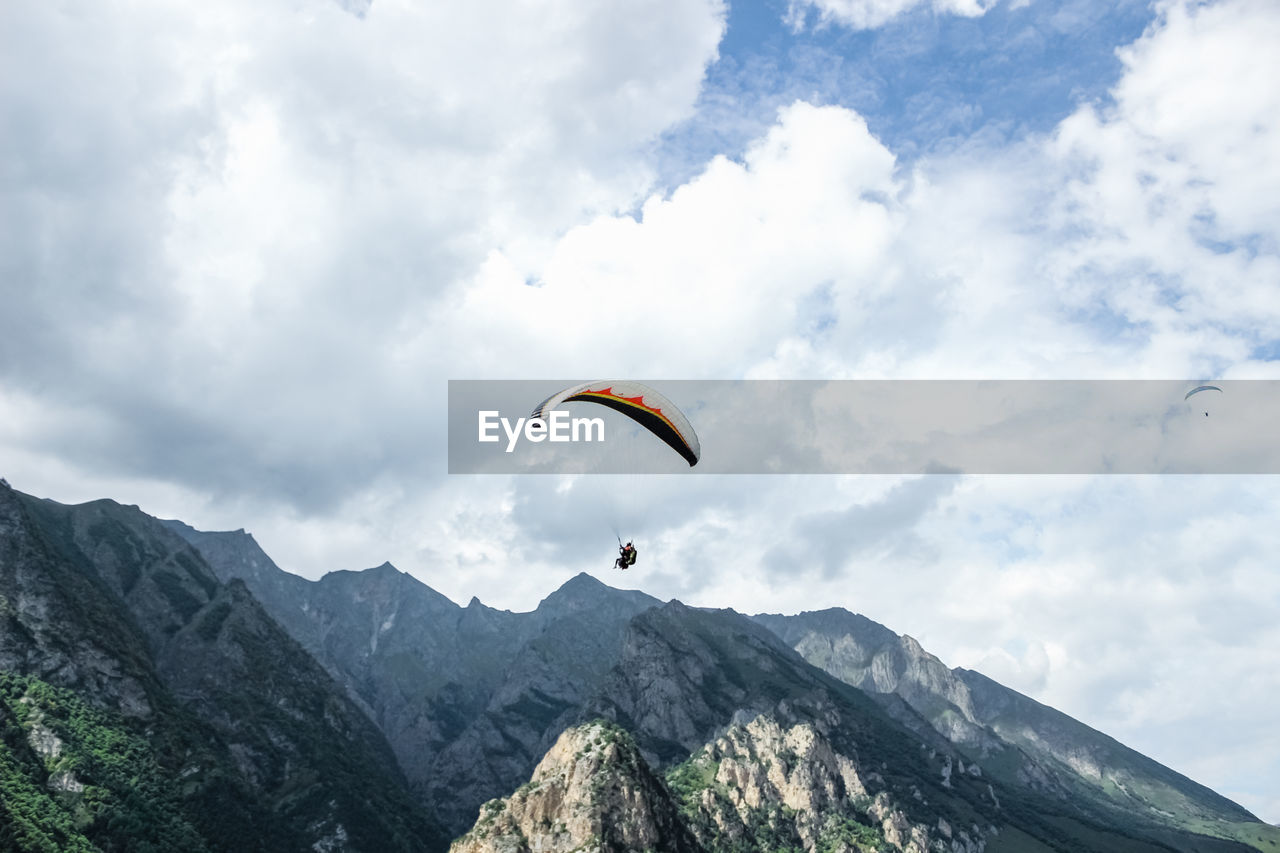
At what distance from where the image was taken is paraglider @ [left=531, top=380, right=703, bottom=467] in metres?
102

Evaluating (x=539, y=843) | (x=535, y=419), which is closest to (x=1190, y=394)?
(x=535, y=419)

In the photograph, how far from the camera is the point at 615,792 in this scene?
589ft

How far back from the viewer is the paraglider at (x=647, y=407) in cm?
10231

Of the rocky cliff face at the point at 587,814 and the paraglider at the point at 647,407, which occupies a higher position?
the paraglider at the point at 647,407

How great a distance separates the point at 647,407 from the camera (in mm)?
103250

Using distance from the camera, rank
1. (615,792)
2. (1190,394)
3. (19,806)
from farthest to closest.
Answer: (19,806) → (615,792) → (1190,394)

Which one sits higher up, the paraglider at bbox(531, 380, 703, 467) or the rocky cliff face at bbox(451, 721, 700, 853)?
the paraglider at bbox(531, 380, 703, 467)

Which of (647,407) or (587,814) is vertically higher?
(647,407)

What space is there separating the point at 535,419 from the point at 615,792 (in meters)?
122

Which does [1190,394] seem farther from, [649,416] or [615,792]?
[615,792]

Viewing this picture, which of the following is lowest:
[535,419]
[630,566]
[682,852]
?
[682,852]

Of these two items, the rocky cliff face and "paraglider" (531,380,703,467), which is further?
the rocky cliff face

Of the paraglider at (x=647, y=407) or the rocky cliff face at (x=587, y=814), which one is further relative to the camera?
the rocky cliff face at (x=587, y=814)

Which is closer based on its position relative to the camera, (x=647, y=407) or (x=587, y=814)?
(x=647, y=407)
